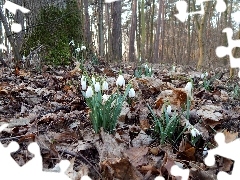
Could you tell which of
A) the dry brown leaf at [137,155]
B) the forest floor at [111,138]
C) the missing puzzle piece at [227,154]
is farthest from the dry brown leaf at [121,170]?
the missing puzzle piece at [227,154]

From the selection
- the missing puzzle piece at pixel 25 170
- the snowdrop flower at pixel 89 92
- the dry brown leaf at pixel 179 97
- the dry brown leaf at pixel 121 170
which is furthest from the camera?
the dry brown leaf at pixel 179 97

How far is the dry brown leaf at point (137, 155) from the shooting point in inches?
53.9

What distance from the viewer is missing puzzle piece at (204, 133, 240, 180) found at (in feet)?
4.15

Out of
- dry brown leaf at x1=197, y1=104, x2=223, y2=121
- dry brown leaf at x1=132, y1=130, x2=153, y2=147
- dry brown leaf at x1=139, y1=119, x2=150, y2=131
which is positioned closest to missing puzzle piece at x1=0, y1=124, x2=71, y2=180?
dry brown leaf at x1=132, y1=130, x2=153, y2=147

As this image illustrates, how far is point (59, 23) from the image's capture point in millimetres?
4949

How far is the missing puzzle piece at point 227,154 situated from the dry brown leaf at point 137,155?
276 mm

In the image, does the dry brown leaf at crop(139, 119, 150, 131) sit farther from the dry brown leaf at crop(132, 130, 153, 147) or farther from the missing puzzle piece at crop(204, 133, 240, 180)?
the missing puzzle piece at crop(204, 133, 240, 180)

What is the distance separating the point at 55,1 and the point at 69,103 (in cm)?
312

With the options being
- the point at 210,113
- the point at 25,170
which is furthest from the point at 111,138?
the point at 210,113

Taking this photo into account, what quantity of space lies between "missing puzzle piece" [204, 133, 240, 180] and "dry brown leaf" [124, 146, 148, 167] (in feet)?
0.91

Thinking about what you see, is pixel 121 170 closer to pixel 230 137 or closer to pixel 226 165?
pixel 226 165

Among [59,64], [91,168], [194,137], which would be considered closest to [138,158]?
[91,168]

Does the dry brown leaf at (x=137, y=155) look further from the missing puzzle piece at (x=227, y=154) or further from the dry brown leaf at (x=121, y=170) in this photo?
the missing puzzle piece at (x=227, y=154)

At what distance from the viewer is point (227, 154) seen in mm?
1384
